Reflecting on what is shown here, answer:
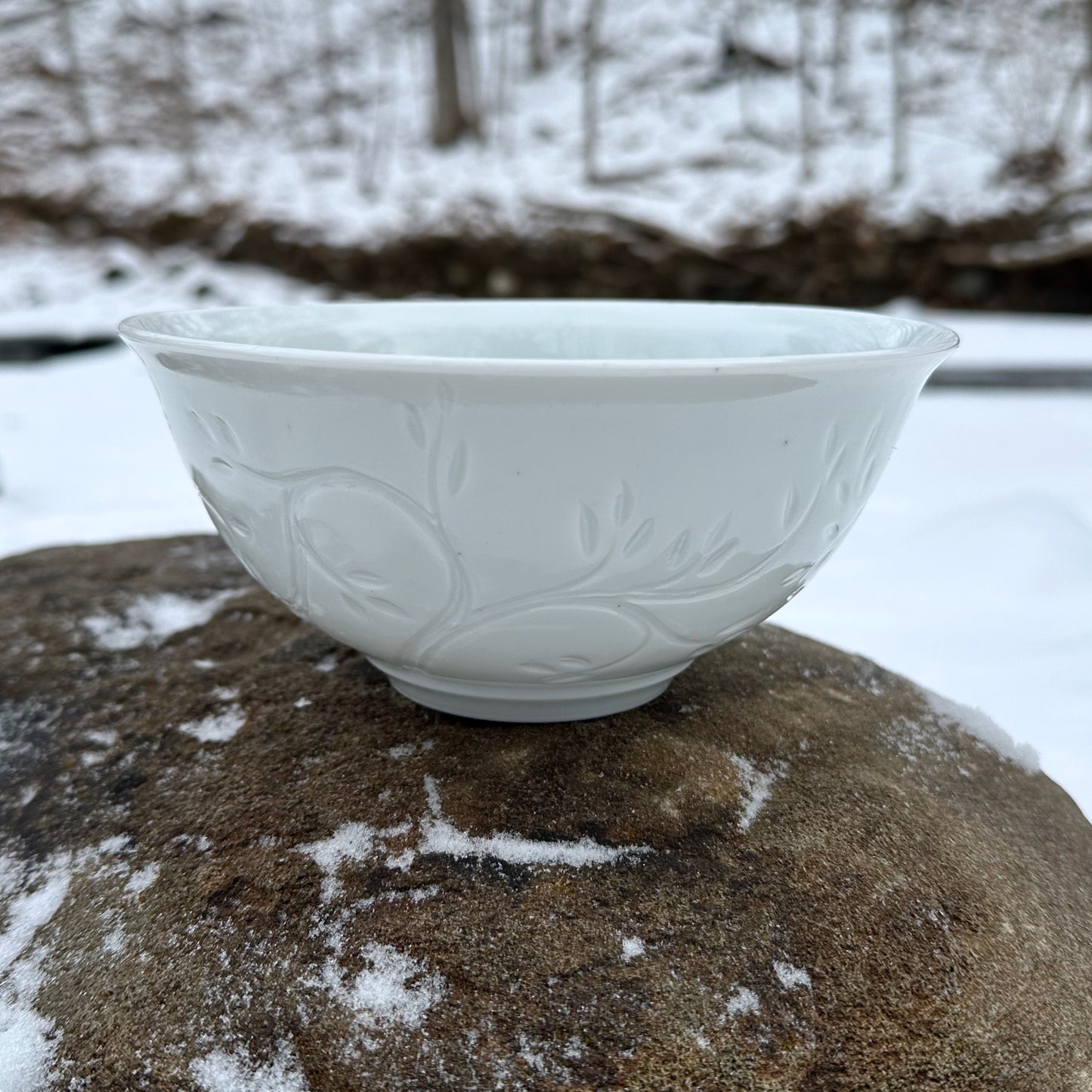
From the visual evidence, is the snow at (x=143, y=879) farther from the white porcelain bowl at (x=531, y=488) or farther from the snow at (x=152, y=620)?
the snow at (x=152, y=620)

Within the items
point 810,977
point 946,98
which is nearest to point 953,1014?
point 810,977

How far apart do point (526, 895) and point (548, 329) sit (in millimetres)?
485

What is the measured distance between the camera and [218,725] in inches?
26.3

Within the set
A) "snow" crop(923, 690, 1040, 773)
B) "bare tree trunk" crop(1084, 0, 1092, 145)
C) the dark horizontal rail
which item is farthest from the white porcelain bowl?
"bare tree trunk" crop(1084, 0, 1092, 145)

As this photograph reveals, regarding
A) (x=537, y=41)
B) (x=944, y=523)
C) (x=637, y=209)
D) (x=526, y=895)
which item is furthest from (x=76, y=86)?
(x=526, y=895)

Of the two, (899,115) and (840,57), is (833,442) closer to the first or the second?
(899,115)

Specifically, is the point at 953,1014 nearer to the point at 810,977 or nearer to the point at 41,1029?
the point at 810,977

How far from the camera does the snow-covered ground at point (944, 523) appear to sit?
946mm

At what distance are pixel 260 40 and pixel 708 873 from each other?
7.80m

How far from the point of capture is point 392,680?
0.68 meters

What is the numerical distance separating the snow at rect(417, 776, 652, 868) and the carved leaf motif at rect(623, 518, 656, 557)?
0.58 feet

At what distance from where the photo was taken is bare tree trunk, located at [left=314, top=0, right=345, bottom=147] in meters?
6.14

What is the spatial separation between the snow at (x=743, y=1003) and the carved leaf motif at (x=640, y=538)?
22 centimetres

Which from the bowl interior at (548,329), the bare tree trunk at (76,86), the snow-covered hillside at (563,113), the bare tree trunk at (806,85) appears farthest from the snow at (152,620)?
the bare tree trunk at (76,86)
